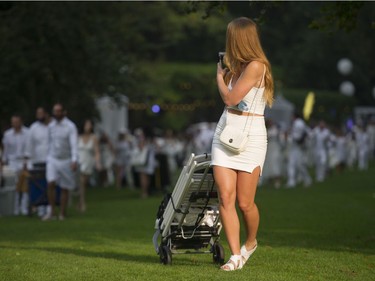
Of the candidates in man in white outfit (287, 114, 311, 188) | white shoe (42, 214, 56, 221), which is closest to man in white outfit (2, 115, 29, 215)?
white shoe (42, 214, 56, 221)

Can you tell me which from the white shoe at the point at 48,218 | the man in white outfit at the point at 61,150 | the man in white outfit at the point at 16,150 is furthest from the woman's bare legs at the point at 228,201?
the man in white outfit at the point at 16,150

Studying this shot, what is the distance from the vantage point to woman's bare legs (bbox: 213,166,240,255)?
9594 mm

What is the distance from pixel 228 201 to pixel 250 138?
596 mm

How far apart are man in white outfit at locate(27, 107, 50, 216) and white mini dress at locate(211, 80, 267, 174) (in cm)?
1261

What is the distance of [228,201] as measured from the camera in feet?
31.6

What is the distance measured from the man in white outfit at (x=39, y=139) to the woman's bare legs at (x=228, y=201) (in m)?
12.6

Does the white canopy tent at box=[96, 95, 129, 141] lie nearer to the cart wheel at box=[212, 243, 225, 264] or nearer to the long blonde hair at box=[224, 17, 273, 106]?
the cart wheel at box=[212, 243, 225, 264]

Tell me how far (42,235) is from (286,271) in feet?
22.7

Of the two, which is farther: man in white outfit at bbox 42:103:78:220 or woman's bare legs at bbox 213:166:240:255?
man in white outfit at bbox 42:103:78:220

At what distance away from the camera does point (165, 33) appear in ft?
234

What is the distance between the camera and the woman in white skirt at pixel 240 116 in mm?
9484

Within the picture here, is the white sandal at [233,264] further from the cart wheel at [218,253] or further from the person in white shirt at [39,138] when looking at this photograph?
the person in white shirt at [39,138]

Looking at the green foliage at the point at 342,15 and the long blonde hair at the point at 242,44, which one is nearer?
the long blonde hair at the point at 242,44

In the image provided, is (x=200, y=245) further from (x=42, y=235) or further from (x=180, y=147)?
(x=180, y=147)
